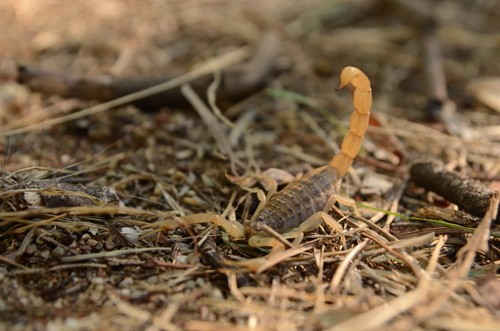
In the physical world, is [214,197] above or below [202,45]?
below

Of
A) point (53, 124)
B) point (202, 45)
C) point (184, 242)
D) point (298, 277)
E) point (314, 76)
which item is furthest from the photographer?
point (202, 45)

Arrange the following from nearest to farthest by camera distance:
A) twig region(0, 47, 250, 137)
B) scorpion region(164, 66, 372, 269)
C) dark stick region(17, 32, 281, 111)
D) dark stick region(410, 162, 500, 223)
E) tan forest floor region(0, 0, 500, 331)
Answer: tan forest floor region(0, 0, 500, 331)
scorpion region(164, 66, 372, 269)
dark stick region(410, 162, 500, 223)
twig region(0, 47, 250, 137)
dark stick region(17, 32, 281, 111)

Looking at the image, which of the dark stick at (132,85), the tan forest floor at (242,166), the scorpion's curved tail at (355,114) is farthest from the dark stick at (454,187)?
the dark stick at (132,85)

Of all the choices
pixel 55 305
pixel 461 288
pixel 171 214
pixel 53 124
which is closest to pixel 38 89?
pixel 53 124

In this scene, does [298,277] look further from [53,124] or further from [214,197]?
[53,124]

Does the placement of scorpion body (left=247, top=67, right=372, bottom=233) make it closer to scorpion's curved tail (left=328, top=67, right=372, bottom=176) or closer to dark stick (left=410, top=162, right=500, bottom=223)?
scorpion's curved tail (left=328, top=67, right=372, bottom=176)

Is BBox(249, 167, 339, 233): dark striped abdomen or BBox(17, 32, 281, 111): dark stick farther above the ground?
BBox(17, 32, 281, 111): dark stick

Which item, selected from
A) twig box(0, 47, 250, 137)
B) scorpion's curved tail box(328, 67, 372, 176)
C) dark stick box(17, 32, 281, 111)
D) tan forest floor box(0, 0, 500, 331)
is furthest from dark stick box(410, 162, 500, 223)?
twig box(0, 47, 250, 137)
